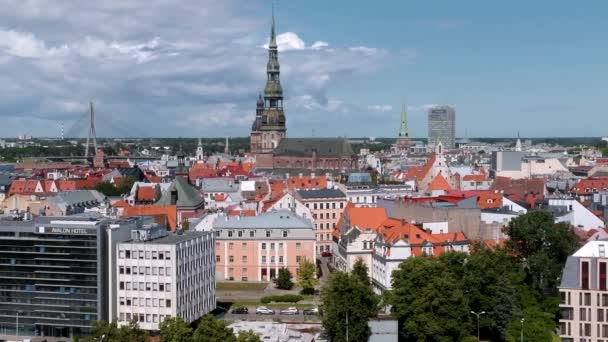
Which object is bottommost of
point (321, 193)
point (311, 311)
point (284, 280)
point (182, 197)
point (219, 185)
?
point (311, 311)

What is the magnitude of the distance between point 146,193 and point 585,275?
8410 centimetres

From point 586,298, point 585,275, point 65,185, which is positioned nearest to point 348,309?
point 586,298

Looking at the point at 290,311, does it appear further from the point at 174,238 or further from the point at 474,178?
the point at 474,178

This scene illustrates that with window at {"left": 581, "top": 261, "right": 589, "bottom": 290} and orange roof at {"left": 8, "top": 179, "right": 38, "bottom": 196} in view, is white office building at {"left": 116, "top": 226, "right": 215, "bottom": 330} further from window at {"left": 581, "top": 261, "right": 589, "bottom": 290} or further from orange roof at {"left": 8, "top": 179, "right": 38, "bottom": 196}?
orange roof at {"left": 8, "top": 179, "right": 38, "bottom": 196}

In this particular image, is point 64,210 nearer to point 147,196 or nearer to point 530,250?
point 147,196

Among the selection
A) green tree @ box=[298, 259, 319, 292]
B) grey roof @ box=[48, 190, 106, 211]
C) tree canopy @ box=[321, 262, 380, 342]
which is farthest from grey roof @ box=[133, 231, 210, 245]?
grey roof @ box=[48, 190, 106, 211]

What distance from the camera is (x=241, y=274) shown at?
9231cm

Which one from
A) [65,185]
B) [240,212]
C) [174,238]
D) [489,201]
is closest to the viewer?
[174,238]

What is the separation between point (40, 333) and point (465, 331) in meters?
33.1

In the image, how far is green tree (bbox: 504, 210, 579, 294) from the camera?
7475 centimetres

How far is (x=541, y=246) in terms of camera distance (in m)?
77.6


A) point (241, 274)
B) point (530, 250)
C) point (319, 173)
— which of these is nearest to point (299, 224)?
point (241, 274)

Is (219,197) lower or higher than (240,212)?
higher

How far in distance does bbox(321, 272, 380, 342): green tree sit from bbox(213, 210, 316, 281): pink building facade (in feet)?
93.1
